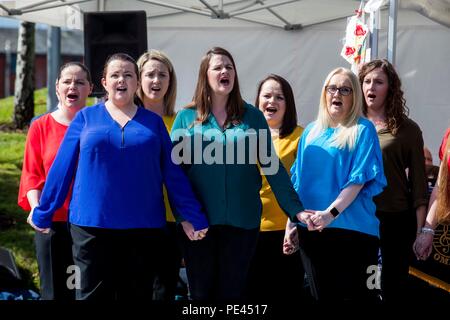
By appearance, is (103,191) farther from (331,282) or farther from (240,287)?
(331,282)

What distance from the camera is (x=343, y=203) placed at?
13.0 ft

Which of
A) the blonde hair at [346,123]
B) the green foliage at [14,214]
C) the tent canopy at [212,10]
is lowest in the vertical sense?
the green foliage at [14,214]

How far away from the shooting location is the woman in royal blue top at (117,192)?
375 cm

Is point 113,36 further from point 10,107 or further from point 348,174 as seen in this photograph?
point 10,107

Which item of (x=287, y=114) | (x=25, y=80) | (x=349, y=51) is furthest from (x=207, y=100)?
(x=25, y=80)

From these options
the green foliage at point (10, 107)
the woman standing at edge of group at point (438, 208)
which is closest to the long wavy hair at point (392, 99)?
the woman standing at edge of group at point (438, 208)

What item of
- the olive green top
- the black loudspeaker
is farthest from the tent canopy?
the olive green top

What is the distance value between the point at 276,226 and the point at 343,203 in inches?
31.4

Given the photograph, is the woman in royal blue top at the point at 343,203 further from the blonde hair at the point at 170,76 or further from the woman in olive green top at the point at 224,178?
the blonde hair at the point at 170,76

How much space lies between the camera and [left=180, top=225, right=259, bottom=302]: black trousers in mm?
3920

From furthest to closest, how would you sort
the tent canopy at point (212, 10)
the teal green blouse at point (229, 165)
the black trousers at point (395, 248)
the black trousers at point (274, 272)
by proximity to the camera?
the tent canopy at point (212, 10) → the black trousers at point (274, 272) → the black trousers at point (395, 248) → the teal green blouse at point (229, 165)

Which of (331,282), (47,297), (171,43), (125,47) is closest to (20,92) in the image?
(171,43)

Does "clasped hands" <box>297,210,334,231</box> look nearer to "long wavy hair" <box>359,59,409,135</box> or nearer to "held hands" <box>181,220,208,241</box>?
"held hands" <box>181,220,208,241</box>

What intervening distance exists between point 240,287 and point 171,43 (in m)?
5.10
